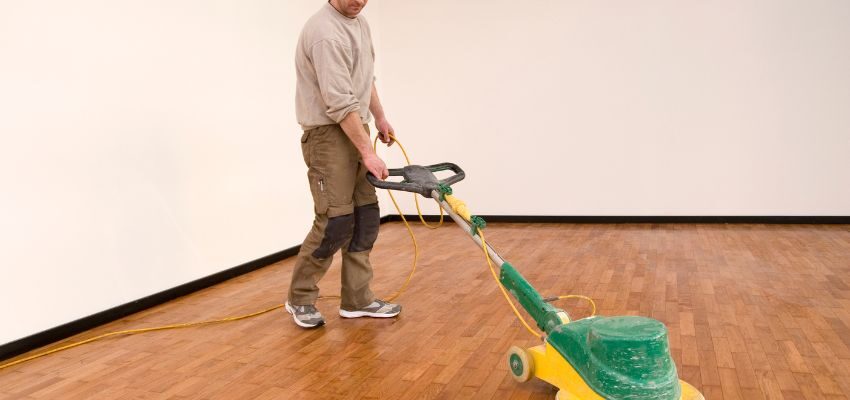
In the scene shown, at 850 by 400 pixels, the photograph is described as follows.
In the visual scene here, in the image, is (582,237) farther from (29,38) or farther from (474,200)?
(29,38)

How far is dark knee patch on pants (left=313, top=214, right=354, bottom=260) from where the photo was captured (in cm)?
249

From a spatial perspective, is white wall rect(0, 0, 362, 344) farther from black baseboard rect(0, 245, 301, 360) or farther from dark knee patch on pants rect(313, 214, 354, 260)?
dark knee patch on pants rect(313, 214, 354, 260)

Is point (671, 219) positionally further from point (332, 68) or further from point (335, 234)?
point (332, 68)

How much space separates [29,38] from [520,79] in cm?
341

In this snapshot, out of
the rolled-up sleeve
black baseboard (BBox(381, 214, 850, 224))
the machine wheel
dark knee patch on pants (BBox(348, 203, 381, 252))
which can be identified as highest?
the rolled-up sleeve

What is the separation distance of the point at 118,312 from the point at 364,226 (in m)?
1.21

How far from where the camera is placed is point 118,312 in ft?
9.83

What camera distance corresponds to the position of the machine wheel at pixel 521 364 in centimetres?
183

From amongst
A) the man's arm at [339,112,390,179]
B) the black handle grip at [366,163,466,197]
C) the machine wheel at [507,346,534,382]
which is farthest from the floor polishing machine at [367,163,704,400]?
the man's arm at [339,112,390,179]

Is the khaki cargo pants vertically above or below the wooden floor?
above

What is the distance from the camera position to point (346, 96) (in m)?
2.33

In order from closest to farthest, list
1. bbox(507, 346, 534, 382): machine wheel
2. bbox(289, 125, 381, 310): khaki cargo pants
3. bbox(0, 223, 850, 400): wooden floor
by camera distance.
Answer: bbox(507, 346, 534, 382): machine wheel → bbox(0, 223, 850, 400): wooden floor → bbox(289, 125, 381, 310): khaki cargo pants

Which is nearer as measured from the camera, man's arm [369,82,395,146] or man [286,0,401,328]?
man [286,0,401,328]

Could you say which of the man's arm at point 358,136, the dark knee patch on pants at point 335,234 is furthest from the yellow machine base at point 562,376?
the dark knee patch on pants at point 335,234
